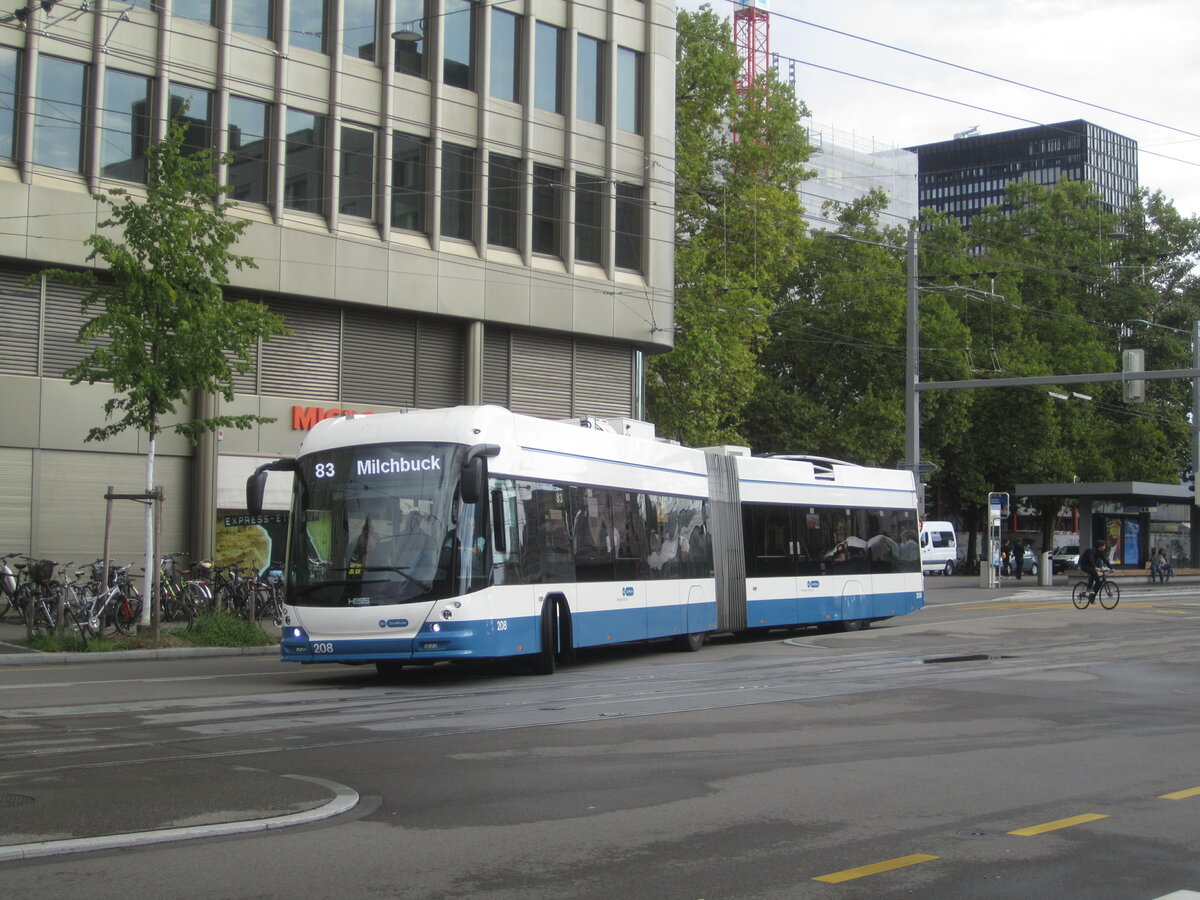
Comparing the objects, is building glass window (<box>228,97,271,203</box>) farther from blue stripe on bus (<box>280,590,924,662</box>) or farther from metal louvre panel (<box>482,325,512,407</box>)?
blue stripe on bus (<box>280,590,924,662</box>)

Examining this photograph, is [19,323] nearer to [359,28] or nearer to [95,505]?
[95,505]

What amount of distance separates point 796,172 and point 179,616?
31.9 metres

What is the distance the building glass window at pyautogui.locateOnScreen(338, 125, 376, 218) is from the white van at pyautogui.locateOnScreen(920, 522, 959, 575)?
126 ft

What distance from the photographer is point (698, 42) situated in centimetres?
4594

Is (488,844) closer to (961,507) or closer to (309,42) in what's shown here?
(309,42)

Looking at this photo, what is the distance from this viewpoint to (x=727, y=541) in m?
20.7

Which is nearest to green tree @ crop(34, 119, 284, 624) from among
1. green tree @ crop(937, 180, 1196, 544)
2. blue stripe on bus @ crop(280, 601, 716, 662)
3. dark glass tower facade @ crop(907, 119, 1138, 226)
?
blue stripe on bus @ crop(280, 601, 716, 662)

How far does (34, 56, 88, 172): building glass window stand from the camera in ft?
81.5

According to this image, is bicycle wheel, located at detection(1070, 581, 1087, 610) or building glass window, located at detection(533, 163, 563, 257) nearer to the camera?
bicycle wheel, located at detection(1070, 581, 1087, 610)

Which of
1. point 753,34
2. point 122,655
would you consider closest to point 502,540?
point 122,655

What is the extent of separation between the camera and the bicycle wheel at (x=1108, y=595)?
1243 inches

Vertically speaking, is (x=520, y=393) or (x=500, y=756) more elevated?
(x=520, y=393)

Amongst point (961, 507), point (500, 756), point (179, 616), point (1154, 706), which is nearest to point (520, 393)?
point (179, 616)

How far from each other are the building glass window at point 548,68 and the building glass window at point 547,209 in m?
1.53
